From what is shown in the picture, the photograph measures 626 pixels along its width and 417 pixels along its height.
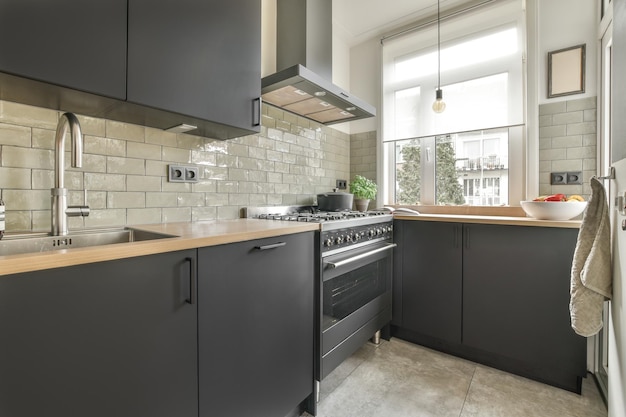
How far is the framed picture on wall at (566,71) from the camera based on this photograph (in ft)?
6.52

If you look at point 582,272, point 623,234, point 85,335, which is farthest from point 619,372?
point 85,335

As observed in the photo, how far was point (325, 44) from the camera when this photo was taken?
225cm

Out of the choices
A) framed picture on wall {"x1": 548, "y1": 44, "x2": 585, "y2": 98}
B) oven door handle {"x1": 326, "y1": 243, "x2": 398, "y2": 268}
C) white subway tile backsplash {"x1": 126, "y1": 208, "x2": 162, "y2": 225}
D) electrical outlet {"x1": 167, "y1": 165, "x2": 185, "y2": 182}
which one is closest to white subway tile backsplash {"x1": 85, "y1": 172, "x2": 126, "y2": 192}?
white subway tile backsplash {"x1": 126, "y1": 208, "x2": 162, "y2": 225}

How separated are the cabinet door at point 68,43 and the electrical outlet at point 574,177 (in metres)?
2.67

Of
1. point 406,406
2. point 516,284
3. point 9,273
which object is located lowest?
point 406,406

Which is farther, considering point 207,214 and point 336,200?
point 336,200

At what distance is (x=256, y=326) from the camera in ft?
4.02

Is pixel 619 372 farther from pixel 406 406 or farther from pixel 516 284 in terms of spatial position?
pixel 406 406

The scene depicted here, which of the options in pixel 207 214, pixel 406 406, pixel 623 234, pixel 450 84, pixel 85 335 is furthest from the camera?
pixel 450 84

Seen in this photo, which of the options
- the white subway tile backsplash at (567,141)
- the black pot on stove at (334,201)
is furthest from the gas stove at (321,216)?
the white subway tile backsplash at (567,141)

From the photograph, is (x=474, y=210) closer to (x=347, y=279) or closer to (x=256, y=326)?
(x=347, y=279)

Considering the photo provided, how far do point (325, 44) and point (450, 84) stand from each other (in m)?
1.19

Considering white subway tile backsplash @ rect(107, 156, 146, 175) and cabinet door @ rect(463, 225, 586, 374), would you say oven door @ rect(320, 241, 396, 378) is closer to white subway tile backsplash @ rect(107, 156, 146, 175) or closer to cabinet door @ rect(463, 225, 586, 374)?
cabinet door @ rect(463, 225, 586, 374)

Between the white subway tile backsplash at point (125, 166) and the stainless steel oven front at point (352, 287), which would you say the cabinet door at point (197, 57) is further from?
the stainless steel oven front at point (352, 287)
